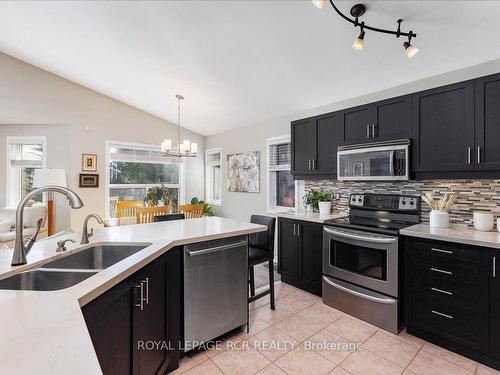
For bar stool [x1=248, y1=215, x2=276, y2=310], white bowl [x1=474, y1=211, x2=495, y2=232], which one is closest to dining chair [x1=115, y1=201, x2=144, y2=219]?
bar stool [x1=248, y1=215, x2=276, y2=310]

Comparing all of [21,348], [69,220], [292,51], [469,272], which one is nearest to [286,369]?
[469,272]

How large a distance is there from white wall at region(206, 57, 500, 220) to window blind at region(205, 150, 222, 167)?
155mm

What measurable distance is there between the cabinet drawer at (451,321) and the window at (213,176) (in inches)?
161

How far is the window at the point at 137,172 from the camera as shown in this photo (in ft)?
16.0

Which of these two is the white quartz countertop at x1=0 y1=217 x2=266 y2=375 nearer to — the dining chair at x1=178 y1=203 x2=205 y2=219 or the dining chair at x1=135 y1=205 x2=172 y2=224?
the dining chair at x1=135 y1=205 x2=172 y2=224

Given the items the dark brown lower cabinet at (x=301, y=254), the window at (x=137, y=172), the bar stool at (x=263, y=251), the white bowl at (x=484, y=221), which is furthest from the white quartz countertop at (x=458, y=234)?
the window at (x=137, y=172)

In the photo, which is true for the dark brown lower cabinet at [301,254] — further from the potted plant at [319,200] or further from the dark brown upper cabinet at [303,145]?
the dark brown upper cabinet at [303,145]

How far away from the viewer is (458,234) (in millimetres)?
2020

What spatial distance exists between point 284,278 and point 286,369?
1545 mm

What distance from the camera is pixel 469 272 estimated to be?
191cm

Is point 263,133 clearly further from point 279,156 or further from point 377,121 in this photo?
point 377,121

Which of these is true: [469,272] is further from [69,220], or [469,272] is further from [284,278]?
[69,220]

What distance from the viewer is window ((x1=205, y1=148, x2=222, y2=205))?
566 centimetres

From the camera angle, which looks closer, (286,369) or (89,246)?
(89,246)
